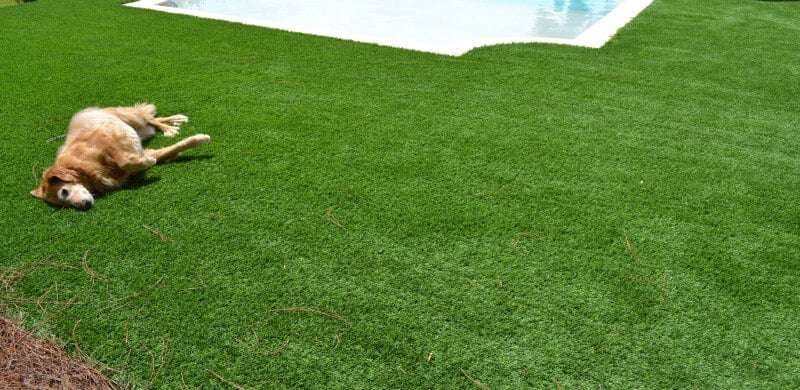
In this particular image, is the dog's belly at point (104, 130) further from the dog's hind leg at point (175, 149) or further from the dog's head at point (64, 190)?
the dog's head at point (64, 190)

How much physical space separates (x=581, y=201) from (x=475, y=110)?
1894 millimetres

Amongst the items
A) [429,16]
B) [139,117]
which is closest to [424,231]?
[139,117]

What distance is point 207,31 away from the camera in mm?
8500

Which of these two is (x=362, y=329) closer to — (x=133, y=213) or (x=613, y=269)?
(x=613, y=269)

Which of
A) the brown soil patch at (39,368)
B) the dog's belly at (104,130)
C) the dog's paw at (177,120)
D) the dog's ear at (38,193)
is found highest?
the dog's belly at (104,130)

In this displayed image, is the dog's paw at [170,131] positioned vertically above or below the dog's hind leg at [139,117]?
below

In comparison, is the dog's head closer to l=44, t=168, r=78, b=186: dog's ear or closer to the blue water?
l=44, t=168, r=78, b=186: dog's ear

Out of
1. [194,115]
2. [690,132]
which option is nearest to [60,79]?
[194,115]

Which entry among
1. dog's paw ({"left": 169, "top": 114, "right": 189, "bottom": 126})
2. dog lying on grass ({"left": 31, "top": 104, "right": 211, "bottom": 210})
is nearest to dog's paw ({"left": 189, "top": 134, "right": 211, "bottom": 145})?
dog lying on grass ({"left": 31, "top": 104, "right": 211, "bottom": 210})

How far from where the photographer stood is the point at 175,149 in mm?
4746

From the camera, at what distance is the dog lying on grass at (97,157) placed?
4094 millimetres

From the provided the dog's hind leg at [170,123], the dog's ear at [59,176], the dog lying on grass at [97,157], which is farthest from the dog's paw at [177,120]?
the dog's ear at [59,176]

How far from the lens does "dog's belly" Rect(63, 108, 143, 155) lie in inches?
177

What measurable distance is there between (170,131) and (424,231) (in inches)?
108
